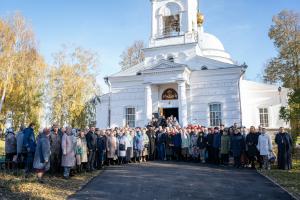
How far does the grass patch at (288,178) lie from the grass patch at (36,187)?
604 centimetres

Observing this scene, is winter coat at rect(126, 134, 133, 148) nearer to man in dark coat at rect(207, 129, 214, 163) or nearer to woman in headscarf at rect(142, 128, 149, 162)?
woman in headscarf at rect(142, 128, 149, 162)

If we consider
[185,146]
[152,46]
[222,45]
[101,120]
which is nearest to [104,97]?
[101,120]

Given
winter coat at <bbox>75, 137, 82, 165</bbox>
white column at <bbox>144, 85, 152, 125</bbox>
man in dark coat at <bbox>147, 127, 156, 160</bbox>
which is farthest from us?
white column at <bbox>144, 85, 152, 125</bbox>

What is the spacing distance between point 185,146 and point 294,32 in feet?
71.3

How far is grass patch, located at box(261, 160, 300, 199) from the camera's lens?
350 inches

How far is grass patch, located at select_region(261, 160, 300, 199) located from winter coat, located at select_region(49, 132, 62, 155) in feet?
23.8

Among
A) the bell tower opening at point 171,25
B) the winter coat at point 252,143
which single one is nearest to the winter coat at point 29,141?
the winter coat at point 252,143

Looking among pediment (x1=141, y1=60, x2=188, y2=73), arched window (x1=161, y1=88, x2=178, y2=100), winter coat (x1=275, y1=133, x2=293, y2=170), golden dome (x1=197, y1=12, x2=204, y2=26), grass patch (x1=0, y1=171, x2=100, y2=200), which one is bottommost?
grass patch (x1=0, y1=171, x2=100, y2=200)

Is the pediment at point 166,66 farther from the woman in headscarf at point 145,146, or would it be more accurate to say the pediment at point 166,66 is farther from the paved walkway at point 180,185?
the paved walkway at point 180,185

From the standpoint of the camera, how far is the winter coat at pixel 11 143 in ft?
40.4

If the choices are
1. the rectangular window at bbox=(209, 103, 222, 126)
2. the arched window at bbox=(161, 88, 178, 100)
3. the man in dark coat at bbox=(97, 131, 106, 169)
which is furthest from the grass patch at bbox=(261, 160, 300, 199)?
the arched window at bbox=(161, 88, 178, 100)

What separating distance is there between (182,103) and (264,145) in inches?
431

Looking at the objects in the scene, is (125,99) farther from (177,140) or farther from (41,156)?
(41,156)

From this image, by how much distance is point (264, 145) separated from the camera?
496 inches
